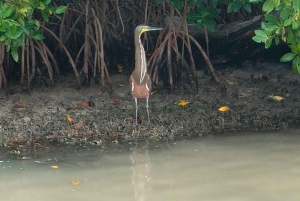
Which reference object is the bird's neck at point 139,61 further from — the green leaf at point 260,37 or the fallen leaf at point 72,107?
the green leaf at point 260,37

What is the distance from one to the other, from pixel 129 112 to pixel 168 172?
1.68 meters

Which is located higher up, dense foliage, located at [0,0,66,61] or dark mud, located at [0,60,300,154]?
dense foliage, located at [0,0,66,61]

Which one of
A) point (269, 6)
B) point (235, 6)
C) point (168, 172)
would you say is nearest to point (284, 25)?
point (269, 6)

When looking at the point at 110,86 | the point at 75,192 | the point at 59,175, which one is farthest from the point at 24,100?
the point at 75,192

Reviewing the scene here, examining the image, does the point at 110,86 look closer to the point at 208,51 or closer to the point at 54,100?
the point at 54,100

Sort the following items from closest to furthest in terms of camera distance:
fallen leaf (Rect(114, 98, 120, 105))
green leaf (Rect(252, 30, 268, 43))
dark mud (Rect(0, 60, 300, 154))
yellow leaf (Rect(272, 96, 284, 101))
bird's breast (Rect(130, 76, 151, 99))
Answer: green leaf (Rect(252, 30, 268, 43))
dark mud (Rect(0, 60, 300, 154))
bird's breast (Rect(130, 76, 151, 99))
fallen leaf (Rect(114, 98, 120, 105))
yellow leaf (Rect(272, 96, 284, 101))

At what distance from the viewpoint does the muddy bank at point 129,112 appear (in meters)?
5.61

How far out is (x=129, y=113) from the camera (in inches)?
242

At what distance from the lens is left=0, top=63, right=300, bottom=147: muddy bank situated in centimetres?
561

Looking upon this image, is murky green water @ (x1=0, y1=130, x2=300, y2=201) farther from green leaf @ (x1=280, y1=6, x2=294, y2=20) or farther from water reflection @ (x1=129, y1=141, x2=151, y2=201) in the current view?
green leaf @ (x1=280, y1=6, x2=294, y2=20)

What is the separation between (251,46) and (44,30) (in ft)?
8.28

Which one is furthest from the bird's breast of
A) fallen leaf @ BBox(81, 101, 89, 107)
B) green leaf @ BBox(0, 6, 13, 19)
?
green leaf @ BBox(0, 6, 13, 19)

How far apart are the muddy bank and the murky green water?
0.38 meters

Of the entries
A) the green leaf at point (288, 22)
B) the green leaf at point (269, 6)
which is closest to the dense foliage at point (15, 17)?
the green leaf at point (269, 6)
